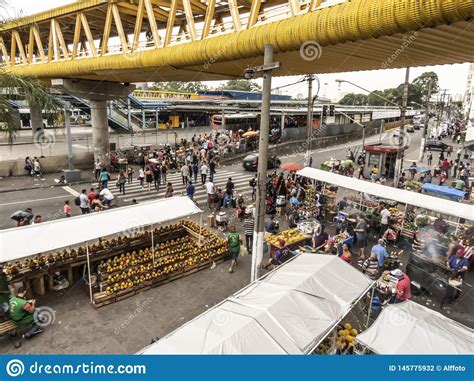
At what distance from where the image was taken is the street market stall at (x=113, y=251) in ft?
29.8

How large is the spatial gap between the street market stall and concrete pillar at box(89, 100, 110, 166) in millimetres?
16847

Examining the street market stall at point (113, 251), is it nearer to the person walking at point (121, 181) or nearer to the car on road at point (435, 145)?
the person walking at point (121, 181)

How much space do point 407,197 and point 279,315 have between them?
970 centimetres

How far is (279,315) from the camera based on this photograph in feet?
20.5

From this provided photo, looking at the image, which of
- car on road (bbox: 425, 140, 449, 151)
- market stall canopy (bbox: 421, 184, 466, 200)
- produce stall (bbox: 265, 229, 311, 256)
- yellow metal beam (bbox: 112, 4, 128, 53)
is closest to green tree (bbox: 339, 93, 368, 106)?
car on road (bbox: 425, 140, 449, 151)

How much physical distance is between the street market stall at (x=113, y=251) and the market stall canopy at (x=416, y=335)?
6912mm

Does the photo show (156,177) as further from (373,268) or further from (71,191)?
(373,268)

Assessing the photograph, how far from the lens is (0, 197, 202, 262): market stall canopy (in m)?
8.62

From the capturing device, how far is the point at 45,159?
2539 cm

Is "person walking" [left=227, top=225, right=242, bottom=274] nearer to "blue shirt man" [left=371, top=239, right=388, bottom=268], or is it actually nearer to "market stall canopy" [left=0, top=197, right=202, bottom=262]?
"market stall canopy" [left=0, top=197, right=202, bottom=262]

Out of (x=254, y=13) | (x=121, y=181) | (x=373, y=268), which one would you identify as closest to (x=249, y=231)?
(x=373, y=268)

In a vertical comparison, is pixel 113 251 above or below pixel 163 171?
below
